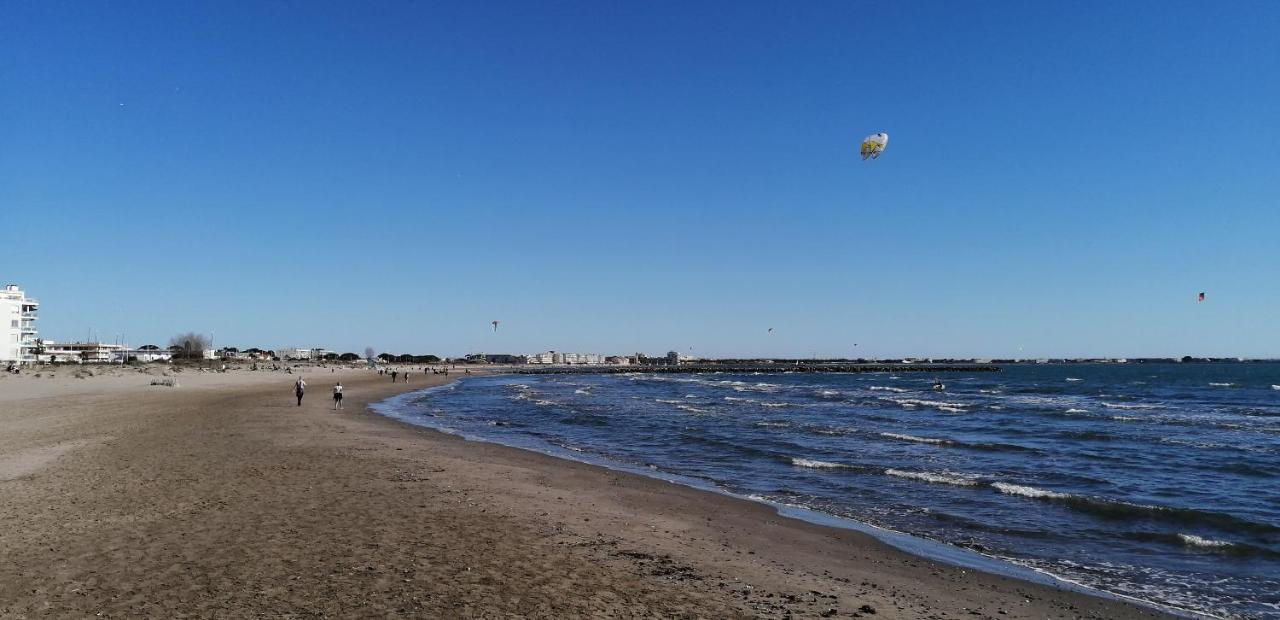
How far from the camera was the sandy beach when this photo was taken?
23.4 feet

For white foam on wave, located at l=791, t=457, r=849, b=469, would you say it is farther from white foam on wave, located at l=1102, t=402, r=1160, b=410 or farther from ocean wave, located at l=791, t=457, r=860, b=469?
white foam on wave, located at l=1102, t=402, r=1160, b=410

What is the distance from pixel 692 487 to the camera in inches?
641

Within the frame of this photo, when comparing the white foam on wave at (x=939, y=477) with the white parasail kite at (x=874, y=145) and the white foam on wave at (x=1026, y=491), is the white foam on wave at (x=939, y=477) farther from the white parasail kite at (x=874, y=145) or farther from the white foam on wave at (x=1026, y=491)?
the white parasail kite at (x=874, y=145)

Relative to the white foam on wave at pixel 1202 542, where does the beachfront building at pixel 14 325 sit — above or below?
above

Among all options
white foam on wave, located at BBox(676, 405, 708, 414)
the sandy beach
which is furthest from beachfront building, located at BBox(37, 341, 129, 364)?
the sandy beach

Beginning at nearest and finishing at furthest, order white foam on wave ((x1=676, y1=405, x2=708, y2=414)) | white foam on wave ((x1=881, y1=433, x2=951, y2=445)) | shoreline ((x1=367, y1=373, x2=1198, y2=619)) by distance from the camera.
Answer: shoreline ((x1=367, y1=373, x2=1198, y2=619))
white foam on wave ((x1=881, y1=433, x2=951, y2=445))
white foam on wave ((x1=676, y1=405, x2=708, y2=414))

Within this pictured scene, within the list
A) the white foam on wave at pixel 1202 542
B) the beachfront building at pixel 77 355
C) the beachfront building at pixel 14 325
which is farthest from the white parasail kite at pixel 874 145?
the beachfront building at pixel 77 355

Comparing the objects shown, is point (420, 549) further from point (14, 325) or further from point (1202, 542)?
point (14, 325)

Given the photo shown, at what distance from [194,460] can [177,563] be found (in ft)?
31.5

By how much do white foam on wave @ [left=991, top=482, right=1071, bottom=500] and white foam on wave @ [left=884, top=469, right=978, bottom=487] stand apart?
63 cm

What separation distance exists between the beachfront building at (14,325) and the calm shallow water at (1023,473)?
9213cm

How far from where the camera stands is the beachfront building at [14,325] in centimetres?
9662

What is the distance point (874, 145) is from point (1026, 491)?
18.1 metres

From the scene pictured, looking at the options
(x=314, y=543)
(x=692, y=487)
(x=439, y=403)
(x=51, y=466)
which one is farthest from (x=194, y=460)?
(x=439, y=403)
